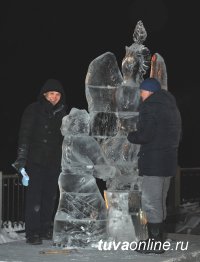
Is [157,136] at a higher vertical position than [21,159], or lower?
higher

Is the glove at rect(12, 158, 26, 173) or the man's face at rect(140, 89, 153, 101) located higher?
the man's face at rect(140, 89, 153, 101)

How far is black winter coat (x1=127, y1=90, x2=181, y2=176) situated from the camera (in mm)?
5027

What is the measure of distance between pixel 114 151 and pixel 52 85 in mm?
881

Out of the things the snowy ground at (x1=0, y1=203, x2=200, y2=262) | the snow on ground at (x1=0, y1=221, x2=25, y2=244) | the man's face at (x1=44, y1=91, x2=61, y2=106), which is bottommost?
the snow on ground at (x1=0, y1=221, x2=25, y2=244)

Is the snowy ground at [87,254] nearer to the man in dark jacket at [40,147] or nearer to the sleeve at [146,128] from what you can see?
the man in dark jacket at [40,147]

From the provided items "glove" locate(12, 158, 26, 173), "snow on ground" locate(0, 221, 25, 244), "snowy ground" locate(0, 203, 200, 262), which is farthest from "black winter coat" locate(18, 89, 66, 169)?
"snow on ground" locate(0, 221, 25, 244)

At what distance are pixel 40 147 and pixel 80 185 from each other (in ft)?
2.04

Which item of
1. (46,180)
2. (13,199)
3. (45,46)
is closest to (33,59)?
(45,46)

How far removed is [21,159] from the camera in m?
5.53

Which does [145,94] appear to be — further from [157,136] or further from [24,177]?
[24,177]

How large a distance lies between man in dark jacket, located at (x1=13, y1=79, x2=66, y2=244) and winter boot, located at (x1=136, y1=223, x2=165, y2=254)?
1080 millimetres

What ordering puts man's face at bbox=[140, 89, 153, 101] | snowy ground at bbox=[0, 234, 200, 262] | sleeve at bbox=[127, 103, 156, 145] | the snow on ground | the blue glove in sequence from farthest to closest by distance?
the snow on ground, the blue glove, man's face at bbox=[140, 89, 153, 101], sleeve at bbox=[127, 103, 156, 145], snowy ground at bbox=[0, 234, 200, 262]

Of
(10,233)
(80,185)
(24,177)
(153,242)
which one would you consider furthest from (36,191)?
(10,233)

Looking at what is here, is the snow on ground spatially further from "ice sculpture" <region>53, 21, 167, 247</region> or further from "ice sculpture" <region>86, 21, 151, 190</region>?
"ice sculpture" <region>86, 21, 151, 190</region>
